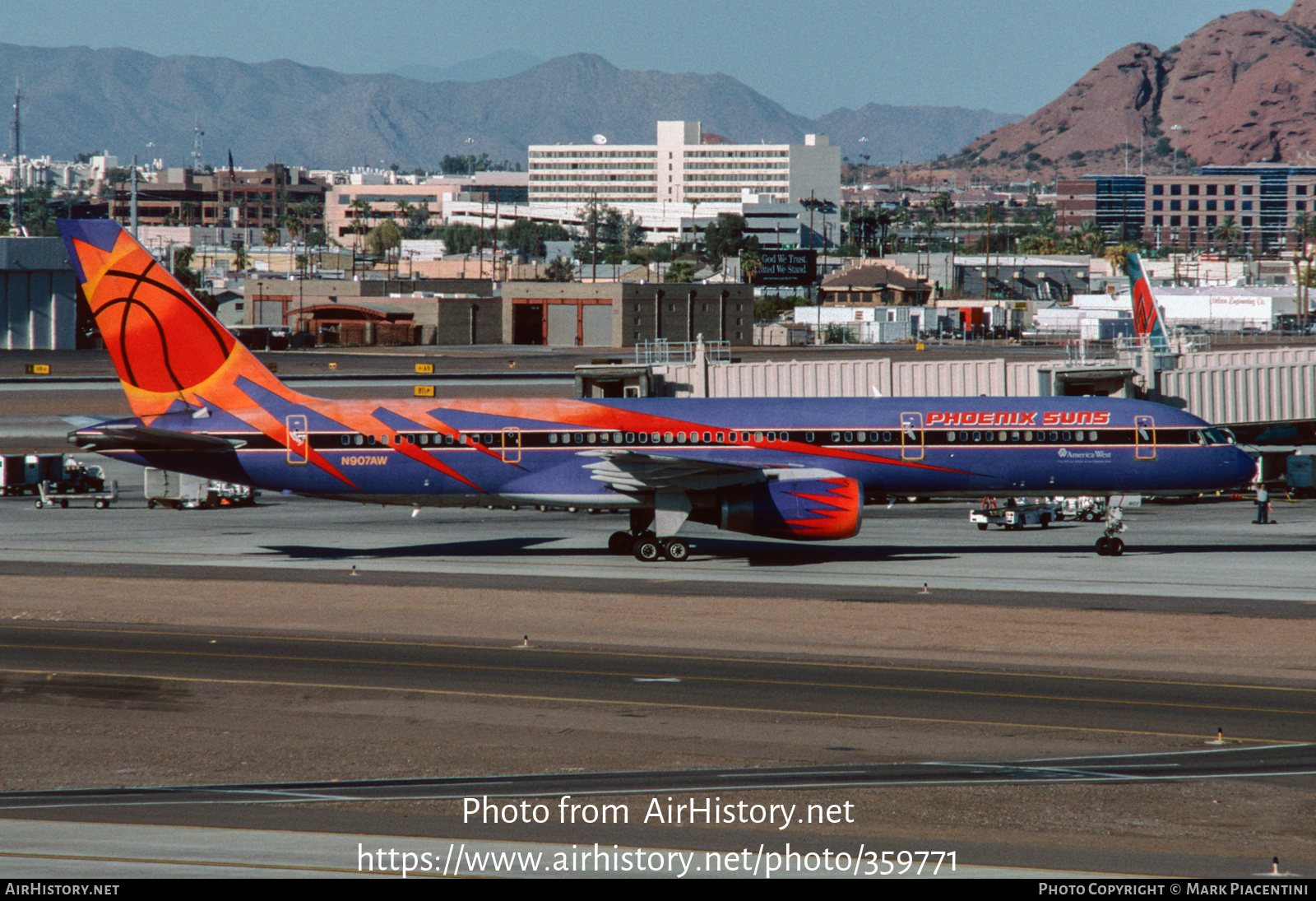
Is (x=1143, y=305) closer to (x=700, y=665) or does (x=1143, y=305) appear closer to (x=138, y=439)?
(x=700, y=665)

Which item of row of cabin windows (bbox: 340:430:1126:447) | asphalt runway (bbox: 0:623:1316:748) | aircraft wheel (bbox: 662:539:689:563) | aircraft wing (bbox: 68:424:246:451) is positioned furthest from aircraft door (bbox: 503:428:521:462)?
asphalt runway (bbox: 0:623:1316:748)

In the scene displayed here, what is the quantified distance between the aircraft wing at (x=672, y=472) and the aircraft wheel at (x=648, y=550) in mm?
1712

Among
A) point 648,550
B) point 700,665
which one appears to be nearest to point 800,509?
point 648,550

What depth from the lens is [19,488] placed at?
5894cm

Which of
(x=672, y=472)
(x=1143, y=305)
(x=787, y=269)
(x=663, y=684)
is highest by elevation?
(x=787, y=269)

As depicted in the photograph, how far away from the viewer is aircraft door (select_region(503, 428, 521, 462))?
40.3 meters

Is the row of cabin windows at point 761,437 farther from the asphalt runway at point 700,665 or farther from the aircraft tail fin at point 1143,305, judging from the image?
the aircraft tail fin at point 1143,305

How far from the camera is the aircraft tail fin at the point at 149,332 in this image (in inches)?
1563

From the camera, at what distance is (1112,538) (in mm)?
41469

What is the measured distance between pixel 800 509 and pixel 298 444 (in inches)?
585

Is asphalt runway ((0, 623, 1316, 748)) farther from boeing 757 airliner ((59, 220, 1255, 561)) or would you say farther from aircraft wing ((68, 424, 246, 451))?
boeing 757 airliner ((59, 220, 1255, 561))

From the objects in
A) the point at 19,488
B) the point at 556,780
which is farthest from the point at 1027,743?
the point at 19,488

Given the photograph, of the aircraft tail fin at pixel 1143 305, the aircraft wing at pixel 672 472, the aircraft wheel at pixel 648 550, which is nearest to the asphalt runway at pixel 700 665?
the aircraft wheel at pixel 648 550

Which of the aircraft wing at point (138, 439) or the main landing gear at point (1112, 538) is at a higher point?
the aircraft wing at point (138, 439)
